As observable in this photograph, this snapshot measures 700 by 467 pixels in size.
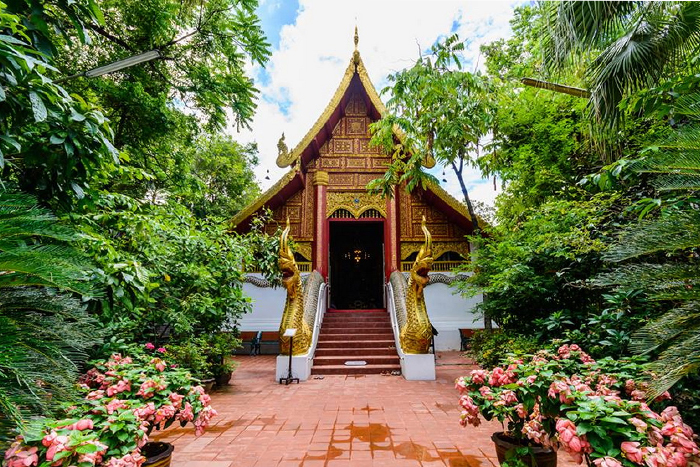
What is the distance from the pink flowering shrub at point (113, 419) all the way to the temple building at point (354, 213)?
6077 millimetres

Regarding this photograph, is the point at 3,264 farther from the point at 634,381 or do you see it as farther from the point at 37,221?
the point at 634,381

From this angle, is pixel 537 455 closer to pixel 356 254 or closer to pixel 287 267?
pixel 287 267

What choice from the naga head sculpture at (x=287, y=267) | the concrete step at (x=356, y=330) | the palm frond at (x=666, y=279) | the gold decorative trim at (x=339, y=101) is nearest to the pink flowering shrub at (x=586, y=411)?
the palm frond at (x=666, y=279)

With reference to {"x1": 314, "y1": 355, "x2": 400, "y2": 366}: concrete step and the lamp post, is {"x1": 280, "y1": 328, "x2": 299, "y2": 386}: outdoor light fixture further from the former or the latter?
the lamp post

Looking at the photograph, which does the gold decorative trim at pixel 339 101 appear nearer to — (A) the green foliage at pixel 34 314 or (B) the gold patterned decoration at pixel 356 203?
(B) the gold patterned decoration at pixel 356 203

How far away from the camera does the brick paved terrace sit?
8.74ft

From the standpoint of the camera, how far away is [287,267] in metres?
5.97

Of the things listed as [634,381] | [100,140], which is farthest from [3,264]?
[634,381]

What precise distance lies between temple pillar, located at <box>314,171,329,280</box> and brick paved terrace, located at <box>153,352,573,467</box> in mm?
3544

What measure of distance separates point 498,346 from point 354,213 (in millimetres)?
4939

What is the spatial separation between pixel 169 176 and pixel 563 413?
623 cm

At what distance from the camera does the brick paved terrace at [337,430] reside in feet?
8.74

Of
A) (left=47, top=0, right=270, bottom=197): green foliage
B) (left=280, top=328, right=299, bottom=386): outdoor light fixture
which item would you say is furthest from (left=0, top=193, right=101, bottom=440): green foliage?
(left=47, top=0, right=270, bottom=197): green foliage

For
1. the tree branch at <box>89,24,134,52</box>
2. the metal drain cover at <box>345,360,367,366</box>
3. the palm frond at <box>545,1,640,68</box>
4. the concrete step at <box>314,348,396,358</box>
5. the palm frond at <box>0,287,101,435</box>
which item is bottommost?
the metal drain cover at <box>345,360,367,366</box>
